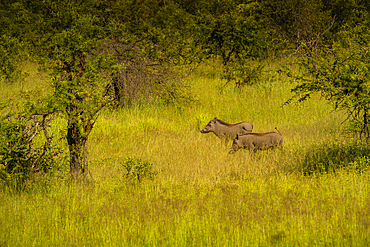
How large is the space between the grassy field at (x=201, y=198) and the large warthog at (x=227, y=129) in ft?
1.04

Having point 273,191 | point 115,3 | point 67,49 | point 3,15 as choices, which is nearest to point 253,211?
point 273,191

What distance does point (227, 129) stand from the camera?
28.7ft

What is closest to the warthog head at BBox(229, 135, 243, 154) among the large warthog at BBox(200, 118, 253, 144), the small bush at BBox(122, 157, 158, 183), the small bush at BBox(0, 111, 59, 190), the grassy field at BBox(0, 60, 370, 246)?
the grassy field at BBox(0, 60, 370, 246)

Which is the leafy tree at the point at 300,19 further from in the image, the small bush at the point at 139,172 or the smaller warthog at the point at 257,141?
the small bush at the point at 139,172

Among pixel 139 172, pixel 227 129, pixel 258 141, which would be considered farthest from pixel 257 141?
pixel 139 172

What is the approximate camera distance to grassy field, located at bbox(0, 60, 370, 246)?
171 inches

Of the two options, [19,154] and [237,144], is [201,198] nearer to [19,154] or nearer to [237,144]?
[237,144]

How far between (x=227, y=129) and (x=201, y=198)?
345cm

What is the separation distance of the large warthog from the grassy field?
317mm

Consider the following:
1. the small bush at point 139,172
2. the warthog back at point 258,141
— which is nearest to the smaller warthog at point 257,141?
the warthog back at point 258,141

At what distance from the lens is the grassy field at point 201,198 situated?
4.35 meters

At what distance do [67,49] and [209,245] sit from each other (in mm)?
3983

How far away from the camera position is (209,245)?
4.12m

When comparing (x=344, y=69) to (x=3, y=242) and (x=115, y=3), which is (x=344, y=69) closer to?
(x=3, y=242)
